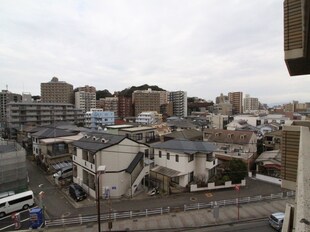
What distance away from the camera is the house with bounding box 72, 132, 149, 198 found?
Result: 64.8 ft

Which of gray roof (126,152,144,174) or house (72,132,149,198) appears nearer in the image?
house (72,132,149,198)

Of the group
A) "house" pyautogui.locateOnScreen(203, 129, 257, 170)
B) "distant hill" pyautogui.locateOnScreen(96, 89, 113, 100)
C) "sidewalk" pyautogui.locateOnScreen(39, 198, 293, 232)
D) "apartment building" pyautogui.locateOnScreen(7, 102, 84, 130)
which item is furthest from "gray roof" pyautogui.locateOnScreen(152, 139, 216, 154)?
"distant hill" pyautogui.locateOnScreen(96, 89, 113, 100)

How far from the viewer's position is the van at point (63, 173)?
24.5 m

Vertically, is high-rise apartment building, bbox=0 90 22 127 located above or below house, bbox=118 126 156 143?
above

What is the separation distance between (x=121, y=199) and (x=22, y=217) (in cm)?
843

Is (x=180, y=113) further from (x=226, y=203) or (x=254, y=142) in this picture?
(x=226, y=203)

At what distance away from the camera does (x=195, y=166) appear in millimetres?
22875

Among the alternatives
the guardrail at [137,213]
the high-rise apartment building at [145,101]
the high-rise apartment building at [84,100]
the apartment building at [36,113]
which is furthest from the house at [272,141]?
the high-rise apartment building at [84,100]

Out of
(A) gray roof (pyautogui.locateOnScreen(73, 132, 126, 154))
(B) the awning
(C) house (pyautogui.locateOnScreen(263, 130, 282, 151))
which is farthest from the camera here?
(C) house (pyautogui.locateOnScreen(263, 130, 282, 151))

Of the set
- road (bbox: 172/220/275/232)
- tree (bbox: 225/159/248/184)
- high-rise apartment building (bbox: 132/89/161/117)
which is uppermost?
high-rise apartment building (bbox: 132/89/161/117)

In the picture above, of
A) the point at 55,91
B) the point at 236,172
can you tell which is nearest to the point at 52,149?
the point at 236,172

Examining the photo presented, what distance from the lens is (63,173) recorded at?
2519 cm

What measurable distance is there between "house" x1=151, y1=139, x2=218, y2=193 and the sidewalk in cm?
481

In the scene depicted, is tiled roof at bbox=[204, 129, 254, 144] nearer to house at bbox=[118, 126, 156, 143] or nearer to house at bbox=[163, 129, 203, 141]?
house at bbox=[163, 129, 203, 141]
